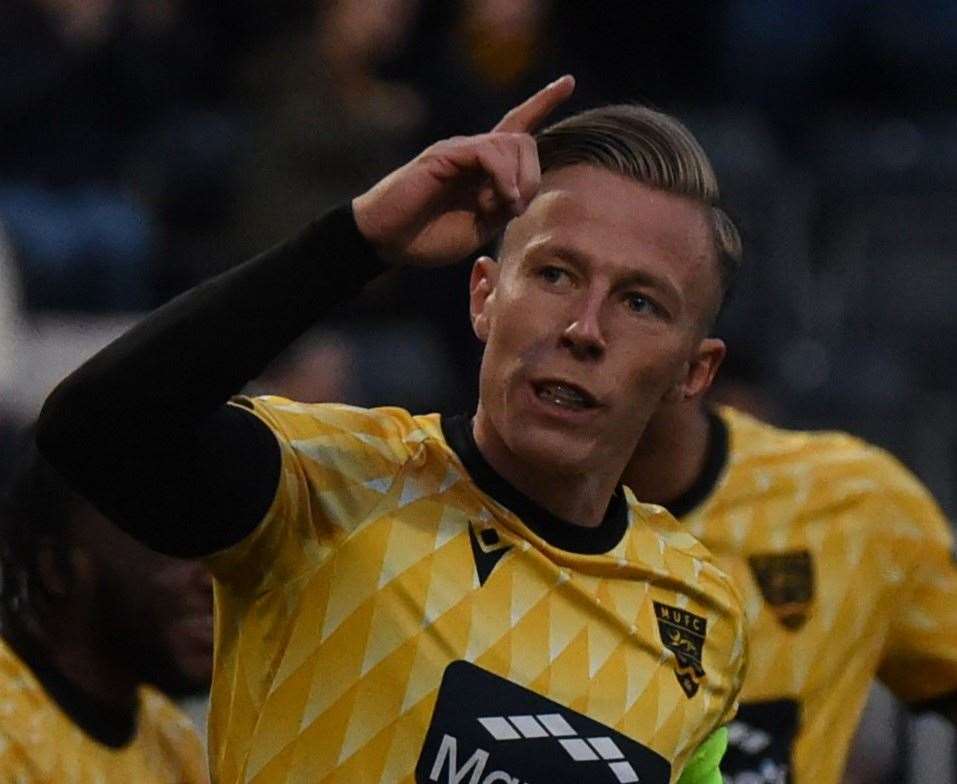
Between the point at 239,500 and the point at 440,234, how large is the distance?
408 mm

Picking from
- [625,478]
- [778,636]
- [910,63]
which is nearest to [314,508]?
[625,478]

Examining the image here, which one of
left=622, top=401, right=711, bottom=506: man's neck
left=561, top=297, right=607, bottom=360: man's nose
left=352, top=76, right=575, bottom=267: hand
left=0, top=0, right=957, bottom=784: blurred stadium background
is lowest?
left=0, top=0, right=957, bottom=784: blurred stadium background

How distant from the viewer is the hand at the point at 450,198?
8.60 ft

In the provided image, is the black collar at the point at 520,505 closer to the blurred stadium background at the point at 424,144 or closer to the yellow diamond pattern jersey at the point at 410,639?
the yellow diamond pattern jersey at the point at 410,639

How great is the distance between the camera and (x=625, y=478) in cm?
429

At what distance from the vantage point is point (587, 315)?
2.91 meters

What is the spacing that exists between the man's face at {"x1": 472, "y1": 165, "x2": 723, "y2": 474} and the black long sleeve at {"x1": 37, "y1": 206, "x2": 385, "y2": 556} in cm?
34

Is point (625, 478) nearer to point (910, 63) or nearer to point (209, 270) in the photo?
point (209, 270)

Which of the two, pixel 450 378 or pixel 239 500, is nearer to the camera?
pixel 239 500

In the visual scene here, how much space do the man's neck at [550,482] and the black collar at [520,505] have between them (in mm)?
11

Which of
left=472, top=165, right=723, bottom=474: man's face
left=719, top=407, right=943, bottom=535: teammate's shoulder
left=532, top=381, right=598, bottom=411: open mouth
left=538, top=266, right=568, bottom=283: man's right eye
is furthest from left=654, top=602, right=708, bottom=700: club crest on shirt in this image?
left=719, top=407, right=943, bottom=535: teammate's shoulder

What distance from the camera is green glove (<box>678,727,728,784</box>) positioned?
327 centimetres

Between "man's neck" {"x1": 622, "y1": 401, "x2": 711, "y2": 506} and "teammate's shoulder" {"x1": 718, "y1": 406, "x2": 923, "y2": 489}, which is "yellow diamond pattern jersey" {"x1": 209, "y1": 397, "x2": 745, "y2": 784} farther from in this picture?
"teammate's shoulder" {"x1": 718, "y1": 406, "x2": 923, "y2": 489}

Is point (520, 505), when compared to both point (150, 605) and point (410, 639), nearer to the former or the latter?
point (410, 639)
